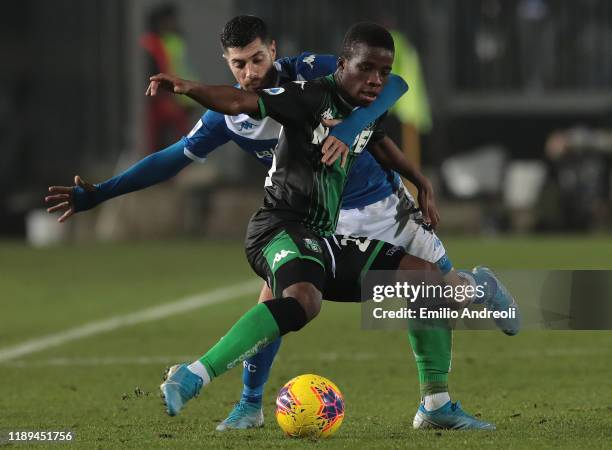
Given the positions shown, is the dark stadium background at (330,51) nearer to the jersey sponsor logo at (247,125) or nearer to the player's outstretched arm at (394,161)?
the player's outstretched arm at (394,161)

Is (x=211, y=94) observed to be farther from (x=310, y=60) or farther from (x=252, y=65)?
(x=310, y=60)

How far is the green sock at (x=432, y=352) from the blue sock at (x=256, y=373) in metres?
0.59

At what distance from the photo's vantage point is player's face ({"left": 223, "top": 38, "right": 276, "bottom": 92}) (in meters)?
5.85

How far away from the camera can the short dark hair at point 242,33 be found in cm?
586

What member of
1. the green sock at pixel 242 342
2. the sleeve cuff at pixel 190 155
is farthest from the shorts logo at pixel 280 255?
the sleeve cuff at pixel 190 155

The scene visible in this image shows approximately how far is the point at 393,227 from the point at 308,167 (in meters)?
0.62

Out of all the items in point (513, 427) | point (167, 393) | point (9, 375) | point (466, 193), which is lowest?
point (466, 193)

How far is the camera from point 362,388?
7.23 m

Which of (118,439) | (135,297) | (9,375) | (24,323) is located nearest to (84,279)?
(135,297)

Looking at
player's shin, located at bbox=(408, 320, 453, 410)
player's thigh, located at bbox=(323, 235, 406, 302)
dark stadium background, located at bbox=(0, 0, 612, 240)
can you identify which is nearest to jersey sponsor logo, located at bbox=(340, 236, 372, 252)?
player's thigh, located at bbox=(323, 235, 406, 302)

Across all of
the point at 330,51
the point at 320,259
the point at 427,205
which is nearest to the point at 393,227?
the point at 427,205

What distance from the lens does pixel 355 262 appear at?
19.3 ft

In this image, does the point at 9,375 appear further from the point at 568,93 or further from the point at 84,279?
the point at 568,93

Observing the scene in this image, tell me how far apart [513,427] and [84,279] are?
8.39m
